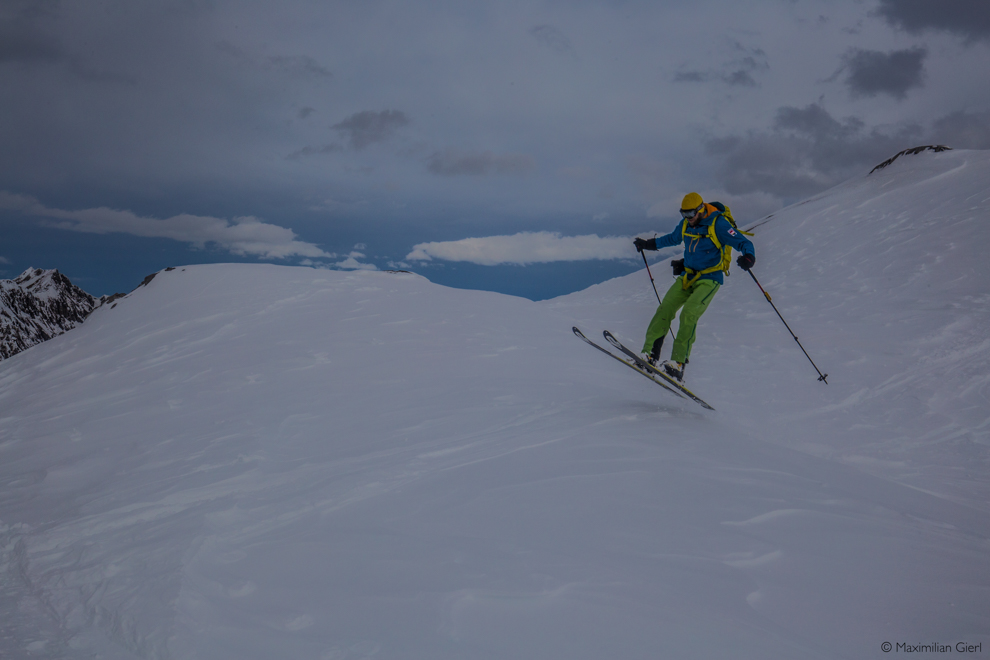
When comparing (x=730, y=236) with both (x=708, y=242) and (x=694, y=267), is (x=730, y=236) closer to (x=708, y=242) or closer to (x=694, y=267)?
(x=708, y=242)

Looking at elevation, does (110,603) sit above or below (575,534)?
below

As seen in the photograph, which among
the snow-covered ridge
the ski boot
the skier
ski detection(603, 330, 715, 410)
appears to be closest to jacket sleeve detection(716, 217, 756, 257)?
the skier

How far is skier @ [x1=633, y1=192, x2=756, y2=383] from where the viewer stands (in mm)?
7180

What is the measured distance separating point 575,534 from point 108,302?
15790 millimetres

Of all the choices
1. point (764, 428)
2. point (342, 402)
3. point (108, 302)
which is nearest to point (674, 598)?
point (342, 402)

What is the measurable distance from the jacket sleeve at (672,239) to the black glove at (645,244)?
0.09 metres

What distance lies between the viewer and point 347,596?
→ 276cm

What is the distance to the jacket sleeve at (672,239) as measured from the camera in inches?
299

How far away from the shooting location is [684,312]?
7312 millimetres

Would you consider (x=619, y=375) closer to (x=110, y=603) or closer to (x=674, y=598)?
(x=674, y=598)

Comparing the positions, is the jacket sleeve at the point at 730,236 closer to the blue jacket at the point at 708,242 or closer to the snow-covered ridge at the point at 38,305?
the blue jacket at the point at 708,242

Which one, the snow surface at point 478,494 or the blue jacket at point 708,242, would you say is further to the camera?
the blue jacket at point 708,242

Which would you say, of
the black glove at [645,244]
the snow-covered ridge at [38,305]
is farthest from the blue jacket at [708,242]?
the snow-covered ridge at [38,305]

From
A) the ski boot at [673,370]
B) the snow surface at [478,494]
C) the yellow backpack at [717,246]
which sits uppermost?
the yellow backpack at [717,246]
